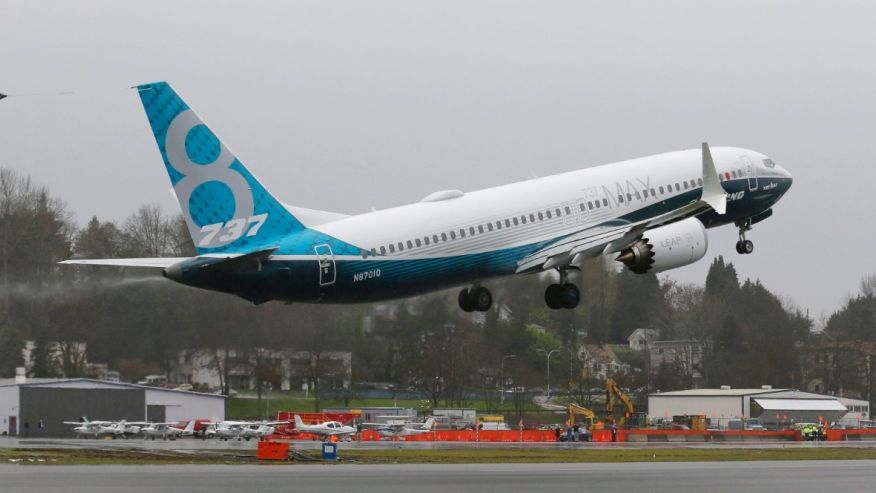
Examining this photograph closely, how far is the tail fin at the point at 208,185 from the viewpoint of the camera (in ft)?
162

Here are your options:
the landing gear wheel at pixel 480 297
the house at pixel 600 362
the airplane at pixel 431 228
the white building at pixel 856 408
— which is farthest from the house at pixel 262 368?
the white building at pixel 856 408

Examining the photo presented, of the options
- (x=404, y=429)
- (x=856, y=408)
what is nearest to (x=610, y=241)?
(x=404, y=429)

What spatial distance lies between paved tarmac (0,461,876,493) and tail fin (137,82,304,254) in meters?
8.09

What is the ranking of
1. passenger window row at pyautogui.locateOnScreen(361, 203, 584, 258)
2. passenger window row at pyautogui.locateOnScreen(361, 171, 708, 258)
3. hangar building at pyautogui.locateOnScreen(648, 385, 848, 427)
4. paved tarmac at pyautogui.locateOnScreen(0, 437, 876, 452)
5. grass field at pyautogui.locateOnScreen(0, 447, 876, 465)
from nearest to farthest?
1. passenger window row at pyautogui.locateOnScreen(361, 203, 584, 258)
2. passenger window row at pyautogui.locateOnScreen(361, 171, 708, 258)
3. grass field at pyautogui.locateOnScreen(0, 447, 876, 465)
4. paved tarmac at pyautogui.locateOnScreen(0, 437, 876, 452)
5. hangar building at pyautogui.locateOnScreen(648, 385, 848, 427)

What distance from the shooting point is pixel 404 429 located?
3743 inches

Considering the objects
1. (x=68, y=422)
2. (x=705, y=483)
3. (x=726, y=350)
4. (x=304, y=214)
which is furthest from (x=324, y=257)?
(x=726, y=350)

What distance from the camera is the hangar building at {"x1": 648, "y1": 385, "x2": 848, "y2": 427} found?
110500mm

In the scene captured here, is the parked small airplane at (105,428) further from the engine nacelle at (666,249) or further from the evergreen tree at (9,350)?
the engine nacelle at (666,249)

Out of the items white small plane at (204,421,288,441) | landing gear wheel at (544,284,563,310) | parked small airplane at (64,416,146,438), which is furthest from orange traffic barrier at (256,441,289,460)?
parked small airplane at (64,416,146,438)

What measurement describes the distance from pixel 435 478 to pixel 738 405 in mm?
64150

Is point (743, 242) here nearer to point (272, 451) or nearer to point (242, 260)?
point (272, 451)

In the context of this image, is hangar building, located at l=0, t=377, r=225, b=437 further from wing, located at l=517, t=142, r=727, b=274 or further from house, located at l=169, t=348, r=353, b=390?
wing, located at l=517, t=142, r=727, b=274

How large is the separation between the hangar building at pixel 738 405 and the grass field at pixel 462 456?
2766cm

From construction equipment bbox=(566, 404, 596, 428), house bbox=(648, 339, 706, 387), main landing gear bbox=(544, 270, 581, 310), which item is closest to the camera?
main landing gear bbox=(544, 270, 581, 310)
